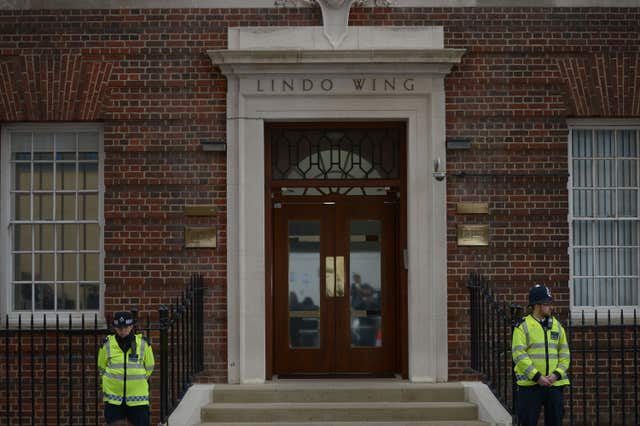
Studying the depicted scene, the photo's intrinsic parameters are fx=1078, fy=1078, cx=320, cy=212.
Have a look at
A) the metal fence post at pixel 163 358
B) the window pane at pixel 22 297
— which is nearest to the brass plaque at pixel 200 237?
the window pane at pixel 22 297

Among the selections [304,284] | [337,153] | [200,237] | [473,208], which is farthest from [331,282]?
[473,208]

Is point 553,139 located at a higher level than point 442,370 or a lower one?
higher

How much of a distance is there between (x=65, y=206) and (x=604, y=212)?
6693 mm

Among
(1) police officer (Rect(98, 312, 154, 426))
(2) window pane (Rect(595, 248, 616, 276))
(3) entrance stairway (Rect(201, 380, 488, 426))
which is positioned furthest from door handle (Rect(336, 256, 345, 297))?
(1) police officer (Rect(98, 312, 154, 426))

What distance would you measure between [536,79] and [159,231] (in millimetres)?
4909

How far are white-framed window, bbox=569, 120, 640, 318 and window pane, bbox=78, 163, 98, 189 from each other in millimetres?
5878

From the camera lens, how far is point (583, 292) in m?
13.4

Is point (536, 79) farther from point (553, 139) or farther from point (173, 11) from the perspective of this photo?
point (173, 11)

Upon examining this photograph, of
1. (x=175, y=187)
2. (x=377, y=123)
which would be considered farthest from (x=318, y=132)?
(x=175, y=187)

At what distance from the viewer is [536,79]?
13047 mm

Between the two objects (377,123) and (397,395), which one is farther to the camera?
(377,123)

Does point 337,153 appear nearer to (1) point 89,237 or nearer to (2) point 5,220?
(1) point 89,237

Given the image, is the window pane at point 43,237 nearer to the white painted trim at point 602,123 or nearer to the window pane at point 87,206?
the window pane at point 87,206

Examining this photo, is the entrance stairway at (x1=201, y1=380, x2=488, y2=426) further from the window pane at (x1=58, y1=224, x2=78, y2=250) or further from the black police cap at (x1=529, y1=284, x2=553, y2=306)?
the window pane at (x1=58, y1=224, x2=78, y2=250)
